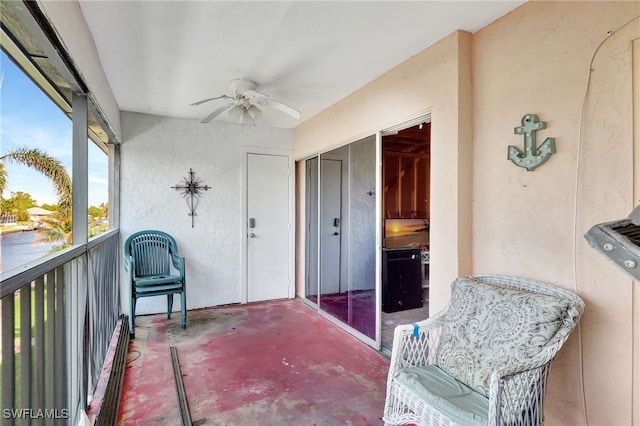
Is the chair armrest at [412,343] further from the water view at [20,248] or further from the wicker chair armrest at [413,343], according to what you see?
the water view at [20,248]

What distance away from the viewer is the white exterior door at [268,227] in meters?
4.54

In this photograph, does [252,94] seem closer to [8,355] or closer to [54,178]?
[54,178]

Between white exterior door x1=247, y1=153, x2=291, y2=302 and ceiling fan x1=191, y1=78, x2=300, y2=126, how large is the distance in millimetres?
1358

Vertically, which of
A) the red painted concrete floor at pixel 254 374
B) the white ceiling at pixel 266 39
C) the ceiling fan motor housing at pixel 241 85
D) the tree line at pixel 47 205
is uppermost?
the white ceiling at pixel 266 39

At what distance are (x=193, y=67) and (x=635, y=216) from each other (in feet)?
9.54

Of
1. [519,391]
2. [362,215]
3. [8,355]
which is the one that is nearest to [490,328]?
[519,391]

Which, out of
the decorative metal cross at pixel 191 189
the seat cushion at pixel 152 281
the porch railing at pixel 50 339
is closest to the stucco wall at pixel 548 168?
the porch railing at pixel 50 339

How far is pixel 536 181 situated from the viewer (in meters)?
1.85

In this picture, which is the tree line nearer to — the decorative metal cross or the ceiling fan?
the ceiling fan

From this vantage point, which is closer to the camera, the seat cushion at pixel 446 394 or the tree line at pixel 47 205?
the tree line at pixel 47 205

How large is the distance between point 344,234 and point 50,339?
8.78 feet

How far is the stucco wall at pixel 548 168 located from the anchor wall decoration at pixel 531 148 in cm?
4

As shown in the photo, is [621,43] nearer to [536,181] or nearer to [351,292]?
[536,181]

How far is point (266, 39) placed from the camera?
2283 mm
